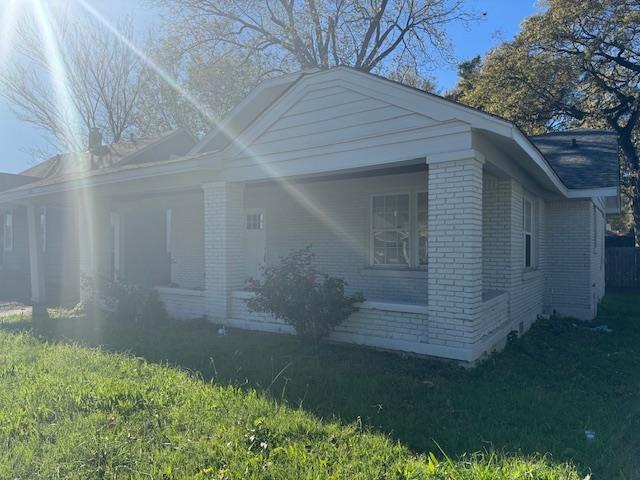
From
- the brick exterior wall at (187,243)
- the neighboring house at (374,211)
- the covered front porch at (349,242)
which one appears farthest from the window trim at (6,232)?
the brick exterior wall at (187,243)

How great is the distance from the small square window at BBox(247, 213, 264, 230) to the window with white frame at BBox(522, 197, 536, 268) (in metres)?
5.74

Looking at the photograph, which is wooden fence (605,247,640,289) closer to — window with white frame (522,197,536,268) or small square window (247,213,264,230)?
window with white frame (522,197,536,268)

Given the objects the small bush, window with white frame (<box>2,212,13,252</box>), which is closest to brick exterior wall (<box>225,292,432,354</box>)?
the small bush

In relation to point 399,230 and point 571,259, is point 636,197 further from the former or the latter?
point 399,230

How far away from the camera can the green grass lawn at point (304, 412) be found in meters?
3.41

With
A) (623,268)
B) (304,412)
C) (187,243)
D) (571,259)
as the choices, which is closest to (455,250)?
(304,412)

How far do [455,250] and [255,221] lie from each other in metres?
6.39

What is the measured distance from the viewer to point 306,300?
6.49m

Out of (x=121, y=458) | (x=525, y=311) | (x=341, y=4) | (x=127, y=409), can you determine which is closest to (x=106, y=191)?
(x=127, y=409)

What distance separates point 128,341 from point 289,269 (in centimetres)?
286

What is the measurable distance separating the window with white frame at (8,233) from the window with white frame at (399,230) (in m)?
17.8

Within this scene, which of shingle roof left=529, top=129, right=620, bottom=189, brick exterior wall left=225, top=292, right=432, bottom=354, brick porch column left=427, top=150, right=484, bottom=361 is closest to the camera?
brick porch column left=427, top=150, right=484, bottom=361

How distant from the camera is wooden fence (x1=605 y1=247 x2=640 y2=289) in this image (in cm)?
1902

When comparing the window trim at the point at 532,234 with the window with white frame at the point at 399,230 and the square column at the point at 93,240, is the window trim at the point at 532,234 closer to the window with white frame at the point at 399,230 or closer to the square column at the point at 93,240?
the window with white frame at the point at 399,230
